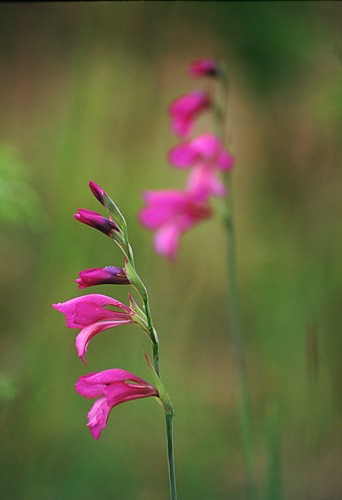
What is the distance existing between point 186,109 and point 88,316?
644mm

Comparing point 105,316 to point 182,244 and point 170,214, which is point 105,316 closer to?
point 170,214

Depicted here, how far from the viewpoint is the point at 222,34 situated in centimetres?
177

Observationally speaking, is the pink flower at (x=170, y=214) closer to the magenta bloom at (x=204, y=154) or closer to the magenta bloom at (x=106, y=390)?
the magenta bloom at (x=204, y=154)

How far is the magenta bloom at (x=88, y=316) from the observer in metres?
0.60

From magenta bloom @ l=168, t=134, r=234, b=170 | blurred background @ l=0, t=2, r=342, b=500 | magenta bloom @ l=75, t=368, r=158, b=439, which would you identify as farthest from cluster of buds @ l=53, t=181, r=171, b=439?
blurred background @ l=0, t=2, r=342, b=500

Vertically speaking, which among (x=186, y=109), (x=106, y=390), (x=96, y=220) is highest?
(x=186, y=109)

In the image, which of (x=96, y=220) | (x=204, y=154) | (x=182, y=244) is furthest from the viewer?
(x=182, y=244)

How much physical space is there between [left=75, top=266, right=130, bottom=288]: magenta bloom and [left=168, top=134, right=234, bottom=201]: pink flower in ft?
1.91

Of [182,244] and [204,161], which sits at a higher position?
[204,161]

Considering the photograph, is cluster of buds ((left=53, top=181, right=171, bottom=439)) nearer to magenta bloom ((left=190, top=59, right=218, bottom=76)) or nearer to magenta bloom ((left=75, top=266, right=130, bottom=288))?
magenta bloom ((left=75, top=266, right=130, bottom=288))

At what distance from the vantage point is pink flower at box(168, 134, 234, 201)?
1156 mm

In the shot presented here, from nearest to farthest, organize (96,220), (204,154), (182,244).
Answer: (96,220), (204,154), (182,244)

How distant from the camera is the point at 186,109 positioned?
3.88 ft

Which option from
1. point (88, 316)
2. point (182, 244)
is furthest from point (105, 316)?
point (182, 244)
